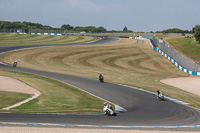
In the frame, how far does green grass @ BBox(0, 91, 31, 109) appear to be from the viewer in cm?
1803

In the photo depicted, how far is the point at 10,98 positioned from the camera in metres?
19.5

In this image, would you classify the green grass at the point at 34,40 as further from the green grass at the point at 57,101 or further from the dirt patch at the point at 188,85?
the green grass at the point at 57,101

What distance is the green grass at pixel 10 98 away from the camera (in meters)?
18.0

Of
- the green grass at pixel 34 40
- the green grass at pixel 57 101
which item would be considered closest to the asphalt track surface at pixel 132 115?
the green grass at pixel 57 101

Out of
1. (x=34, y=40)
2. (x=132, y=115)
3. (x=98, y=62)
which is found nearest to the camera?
(x=132, y=115)

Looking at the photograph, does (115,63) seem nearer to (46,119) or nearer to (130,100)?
(130,100)

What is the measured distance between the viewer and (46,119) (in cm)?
1465

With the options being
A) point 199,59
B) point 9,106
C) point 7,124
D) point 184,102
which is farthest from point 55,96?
point 199,59

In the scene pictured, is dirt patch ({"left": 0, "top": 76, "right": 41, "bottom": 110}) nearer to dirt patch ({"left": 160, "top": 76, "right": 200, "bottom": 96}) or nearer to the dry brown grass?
the dry brown grass

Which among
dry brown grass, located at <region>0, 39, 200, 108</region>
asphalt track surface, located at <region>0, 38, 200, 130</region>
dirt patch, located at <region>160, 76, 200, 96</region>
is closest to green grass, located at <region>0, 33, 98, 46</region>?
dry brown grass, located at <region>0, 39, 200, 108</region>

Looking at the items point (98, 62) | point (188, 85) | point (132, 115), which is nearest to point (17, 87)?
point (132, 115)

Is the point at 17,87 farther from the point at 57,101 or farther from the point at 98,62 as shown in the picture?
the point at 98,62

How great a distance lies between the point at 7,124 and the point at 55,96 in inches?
317

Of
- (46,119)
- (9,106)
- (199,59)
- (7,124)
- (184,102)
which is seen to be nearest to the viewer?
(7,124)
